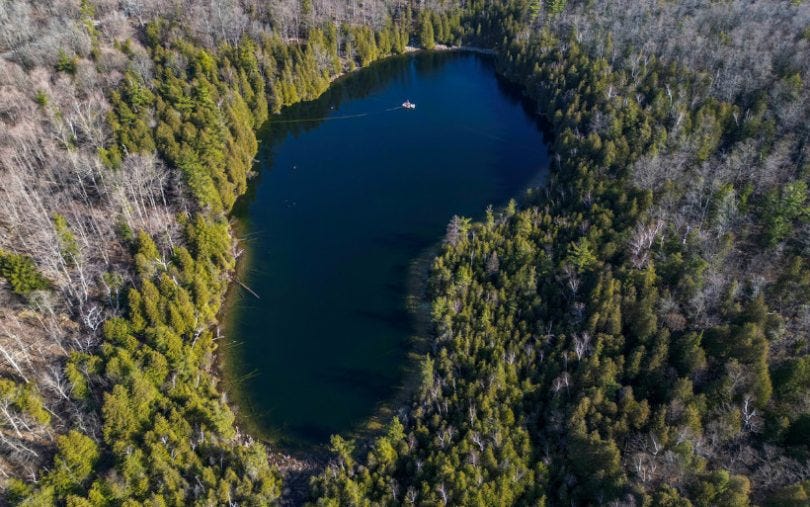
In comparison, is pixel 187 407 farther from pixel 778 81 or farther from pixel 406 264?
pixel 778 81

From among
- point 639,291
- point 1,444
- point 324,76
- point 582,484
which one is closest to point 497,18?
point 324,76

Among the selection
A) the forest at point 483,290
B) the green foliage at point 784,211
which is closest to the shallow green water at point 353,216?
the forest at point 483,290

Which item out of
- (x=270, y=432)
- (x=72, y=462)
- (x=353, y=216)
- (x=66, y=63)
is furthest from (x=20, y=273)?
(x=66, y=63)

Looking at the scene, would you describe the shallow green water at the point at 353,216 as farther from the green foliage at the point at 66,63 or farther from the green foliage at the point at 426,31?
the green foliage at the point at 66,63

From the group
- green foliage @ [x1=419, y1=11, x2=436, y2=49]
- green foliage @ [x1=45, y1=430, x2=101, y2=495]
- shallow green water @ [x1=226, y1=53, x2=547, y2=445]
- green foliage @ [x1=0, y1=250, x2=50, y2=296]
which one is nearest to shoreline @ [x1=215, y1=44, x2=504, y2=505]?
shallow green water @ [x1=226, y1=53, x2=547, y2=445]

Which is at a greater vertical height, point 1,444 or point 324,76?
point 324,76

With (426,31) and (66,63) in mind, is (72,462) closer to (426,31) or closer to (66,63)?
(66,63)

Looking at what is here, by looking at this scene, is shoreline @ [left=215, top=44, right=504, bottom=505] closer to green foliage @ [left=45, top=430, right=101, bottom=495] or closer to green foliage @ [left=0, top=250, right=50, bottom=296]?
green foliage @ [left=45, top=430, right=101, bottom=495]
